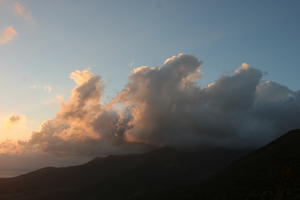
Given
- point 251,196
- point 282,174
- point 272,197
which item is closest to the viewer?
point 272,197

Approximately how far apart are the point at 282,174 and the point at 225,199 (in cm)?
3727

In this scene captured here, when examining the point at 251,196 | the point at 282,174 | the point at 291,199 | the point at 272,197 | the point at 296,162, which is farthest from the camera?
the point at 296,162

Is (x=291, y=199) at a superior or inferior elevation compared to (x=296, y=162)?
inferior

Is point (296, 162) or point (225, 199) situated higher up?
point (296, 162)

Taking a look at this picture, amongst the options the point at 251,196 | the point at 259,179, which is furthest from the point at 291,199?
the point at 259,179

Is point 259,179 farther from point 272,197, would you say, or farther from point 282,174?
point 272,197

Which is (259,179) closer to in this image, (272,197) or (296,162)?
(296,162)

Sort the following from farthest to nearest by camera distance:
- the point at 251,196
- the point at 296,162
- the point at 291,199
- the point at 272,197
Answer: the point at 296,162 → the point at 251,196 → the point at 272,197 → the point at 291,199

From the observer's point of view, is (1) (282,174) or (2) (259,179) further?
(2) (259,179)

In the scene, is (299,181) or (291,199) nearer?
(291,199)

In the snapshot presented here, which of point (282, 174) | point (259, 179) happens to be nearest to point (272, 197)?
point (282, 174)

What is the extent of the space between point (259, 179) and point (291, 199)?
228 feet

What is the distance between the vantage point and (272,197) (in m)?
142

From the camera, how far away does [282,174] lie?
176 meters
